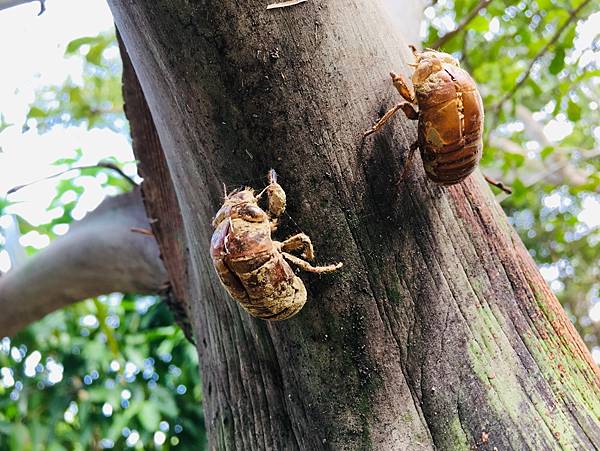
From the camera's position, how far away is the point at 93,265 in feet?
7.29

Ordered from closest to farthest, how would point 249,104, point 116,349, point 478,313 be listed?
point 249,104, point 478,313, point 116,349

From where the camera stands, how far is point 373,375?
3.07 ft

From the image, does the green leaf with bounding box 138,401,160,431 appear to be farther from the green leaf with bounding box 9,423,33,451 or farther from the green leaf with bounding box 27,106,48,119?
the green leaf with bounding box 27,106,48,119

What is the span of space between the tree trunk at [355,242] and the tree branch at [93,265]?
1134 mm

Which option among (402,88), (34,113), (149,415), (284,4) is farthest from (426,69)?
(34,113)

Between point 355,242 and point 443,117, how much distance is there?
0.26 meters

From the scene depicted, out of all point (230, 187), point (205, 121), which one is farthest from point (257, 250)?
point (205, 121)

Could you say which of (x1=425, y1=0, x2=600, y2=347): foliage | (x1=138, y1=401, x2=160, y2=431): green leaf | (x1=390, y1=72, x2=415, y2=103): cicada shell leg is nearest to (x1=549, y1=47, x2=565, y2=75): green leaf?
(x1=425, y1=0, x2=600, y2=347): foliage

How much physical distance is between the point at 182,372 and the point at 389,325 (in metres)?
2.64

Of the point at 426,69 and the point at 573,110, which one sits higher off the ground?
the point at 426,69

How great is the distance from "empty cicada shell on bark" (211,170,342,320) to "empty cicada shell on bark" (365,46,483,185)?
21 cm

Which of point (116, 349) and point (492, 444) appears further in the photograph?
point (116, 349)

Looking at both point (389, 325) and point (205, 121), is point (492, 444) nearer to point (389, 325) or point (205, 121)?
point (389, 325)

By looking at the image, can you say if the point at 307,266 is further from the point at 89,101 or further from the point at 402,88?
the point at 89,101
